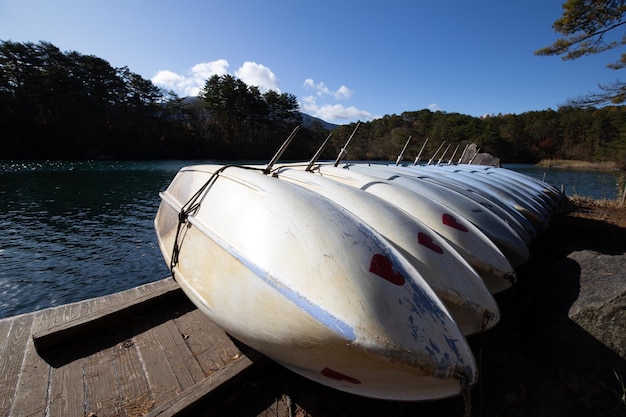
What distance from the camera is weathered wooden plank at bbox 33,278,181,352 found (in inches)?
98.0

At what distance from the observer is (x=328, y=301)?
1.67 metres

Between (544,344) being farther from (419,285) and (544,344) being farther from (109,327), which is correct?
(109,327)

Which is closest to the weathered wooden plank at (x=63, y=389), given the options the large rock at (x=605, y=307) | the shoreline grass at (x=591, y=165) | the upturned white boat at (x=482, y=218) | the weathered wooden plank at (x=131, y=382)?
the weathered wooden plank at (x=131, y=382)

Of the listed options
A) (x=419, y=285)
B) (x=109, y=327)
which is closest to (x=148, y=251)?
(x=109, y=327)

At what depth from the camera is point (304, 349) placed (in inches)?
68.2

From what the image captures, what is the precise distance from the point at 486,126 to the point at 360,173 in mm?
73770

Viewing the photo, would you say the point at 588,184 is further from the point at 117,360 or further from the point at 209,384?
the point at 117,360

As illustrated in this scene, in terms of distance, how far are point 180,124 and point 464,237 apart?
59933 millimetres

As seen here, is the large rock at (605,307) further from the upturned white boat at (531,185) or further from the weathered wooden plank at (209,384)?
the upturned white boat at (531,185)

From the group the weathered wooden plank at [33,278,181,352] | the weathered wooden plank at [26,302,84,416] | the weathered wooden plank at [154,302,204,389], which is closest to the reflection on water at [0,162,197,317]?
the weathered wooden plank at [33,278,181,352]

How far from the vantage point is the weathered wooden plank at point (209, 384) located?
74.8 inches

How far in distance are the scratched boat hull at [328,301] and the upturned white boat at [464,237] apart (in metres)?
1.35

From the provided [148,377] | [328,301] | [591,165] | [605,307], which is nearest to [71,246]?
[148,377]

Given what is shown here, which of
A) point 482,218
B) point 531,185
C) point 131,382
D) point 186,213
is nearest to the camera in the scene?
point 131,382
